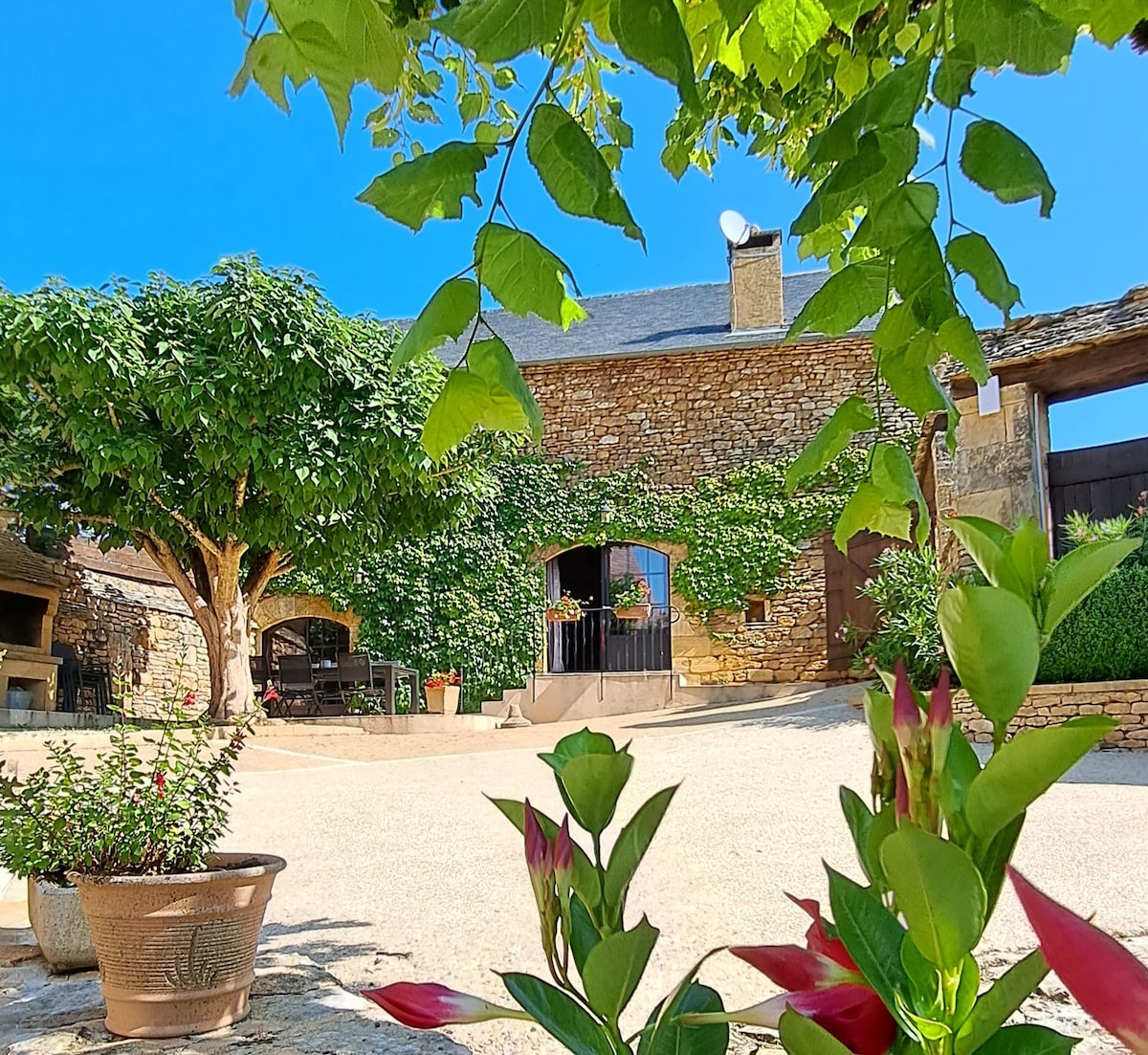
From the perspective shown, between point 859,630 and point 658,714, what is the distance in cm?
252

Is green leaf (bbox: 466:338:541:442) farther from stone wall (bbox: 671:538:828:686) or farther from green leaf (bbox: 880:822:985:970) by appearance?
stone wall (bbox: 671:538:828:686)

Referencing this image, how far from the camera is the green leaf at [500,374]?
75 cm

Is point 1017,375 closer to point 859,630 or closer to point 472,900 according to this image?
point 859,630

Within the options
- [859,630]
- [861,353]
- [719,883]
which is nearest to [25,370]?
[719,883]

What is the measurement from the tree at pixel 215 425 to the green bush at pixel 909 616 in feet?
15.7

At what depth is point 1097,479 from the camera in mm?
7957

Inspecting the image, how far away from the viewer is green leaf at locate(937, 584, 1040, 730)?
400mm

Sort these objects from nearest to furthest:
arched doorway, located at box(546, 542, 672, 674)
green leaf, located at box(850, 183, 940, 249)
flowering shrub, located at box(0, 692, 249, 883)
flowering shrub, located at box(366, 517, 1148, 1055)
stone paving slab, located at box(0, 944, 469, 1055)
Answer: flowering shrub, located at box(366, 517, 1148, 1055), green leaf, located at box(850, 183, 940, 249), stone paving slab, located at box(0, 944, 469, 1055), flowering shrub, located at box(0, 692, 249, 883), arched doorway, located at box(546, 542, 672, 674)

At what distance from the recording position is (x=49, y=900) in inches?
127

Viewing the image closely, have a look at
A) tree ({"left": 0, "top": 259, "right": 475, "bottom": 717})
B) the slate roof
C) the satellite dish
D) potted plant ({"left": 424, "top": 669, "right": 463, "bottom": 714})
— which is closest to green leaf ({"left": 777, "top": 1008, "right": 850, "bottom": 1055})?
tree ({"left": 0, "top": 259, "right": 475, "bottom": 717})

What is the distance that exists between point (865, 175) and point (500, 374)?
0.34m

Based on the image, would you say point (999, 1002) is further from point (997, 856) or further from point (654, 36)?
point (654, 36)

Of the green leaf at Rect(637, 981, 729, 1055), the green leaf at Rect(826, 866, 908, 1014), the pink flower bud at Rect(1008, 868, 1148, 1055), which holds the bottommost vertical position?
the green leaf at Rect(637, 981, 729, 1055)

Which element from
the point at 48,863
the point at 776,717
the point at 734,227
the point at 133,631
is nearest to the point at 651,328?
the point at 734,227
